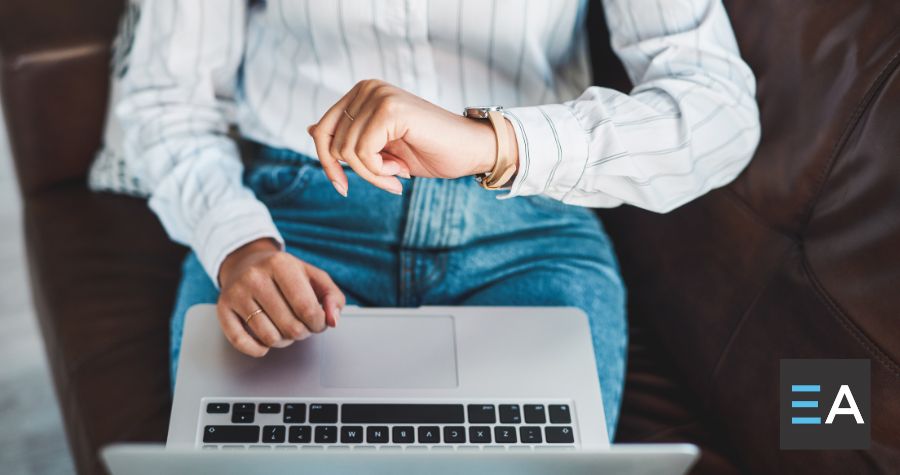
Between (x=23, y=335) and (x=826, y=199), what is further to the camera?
(x=23, y=335)

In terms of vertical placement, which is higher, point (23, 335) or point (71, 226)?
point (71, 226)

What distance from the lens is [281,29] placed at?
83cm

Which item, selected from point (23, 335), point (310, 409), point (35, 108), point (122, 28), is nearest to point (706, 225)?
point (310, 409)

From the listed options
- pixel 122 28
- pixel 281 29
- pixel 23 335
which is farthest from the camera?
pixel 23 335

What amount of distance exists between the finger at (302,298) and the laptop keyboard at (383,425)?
2.8 inches

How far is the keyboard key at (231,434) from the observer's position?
64 centimetres

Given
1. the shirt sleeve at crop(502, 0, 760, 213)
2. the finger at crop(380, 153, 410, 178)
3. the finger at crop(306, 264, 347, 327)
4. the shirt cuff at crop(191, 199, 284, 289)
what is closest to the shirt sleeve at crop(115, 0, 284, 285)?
the shirt cuff at crop(191, 199, 284, 289)

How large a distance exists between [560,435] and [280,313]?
0.89ft

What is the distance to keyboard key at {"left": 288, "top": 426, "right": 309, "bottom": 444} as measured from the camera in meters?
0.65

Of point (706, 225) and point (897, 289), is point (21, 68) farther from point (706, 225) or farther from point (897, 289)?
point (897, 289)

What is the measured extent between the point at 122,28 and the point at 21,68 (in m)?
0.15

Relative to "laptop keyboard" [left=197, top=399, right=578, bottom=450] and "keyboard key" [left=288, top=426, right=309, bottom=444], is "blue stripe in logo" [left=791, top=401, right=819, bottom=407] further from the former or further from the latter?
"keyboard key" [left=288, top=426, right=309, bottom=444]

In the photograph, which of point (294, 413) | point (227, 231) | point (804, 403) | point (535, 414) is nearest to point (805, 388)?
point (804, 403)

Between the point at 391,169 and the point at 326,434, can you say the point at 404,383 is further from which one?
the point at 391,169
